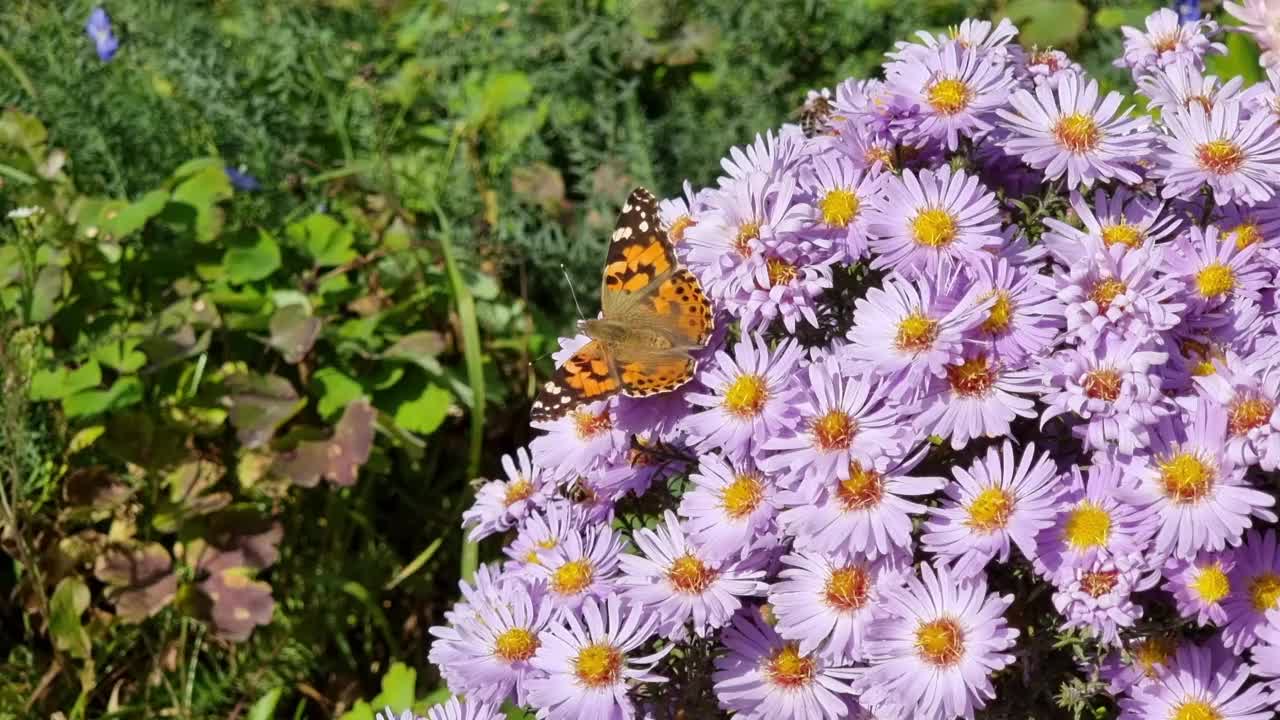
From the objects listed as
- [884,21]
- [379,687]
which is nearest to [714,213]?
[379,687]

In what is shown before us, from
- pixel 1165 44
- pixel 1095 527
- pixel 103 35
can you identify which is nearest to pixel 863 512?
pixel 1095 527

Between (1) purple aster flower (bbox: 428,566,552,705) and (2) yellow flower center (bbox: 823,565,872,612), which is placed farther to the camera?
(1) purple aster flower (bbox: 428,566,552,705)

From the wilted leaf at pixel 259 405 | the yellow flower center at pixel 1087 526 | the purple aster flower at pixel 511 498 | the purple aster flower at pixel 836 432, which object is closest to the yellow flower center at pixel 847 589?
the purple aster flower at pixel 836 432

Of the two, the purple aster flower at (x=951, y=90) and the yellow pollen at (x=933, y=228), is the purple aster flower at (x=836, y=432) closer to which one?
the yellow pollen at (x=933, y=228)

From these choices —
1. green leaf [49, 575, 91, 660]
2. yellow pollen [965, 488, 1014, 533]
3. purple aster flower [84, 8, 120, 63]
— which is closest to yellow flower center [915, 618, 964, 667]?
yellow pollen [965, 488, 1014, 533]

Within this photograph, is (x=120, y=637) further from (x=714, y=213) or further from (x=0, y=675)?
(x=714, y=213)

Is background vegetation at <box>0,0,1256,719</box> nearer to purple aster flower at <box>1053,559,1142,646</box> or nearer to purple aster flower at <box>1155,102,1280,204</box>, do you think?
purple aster flower at <box>1053,559,1142,646</box>
